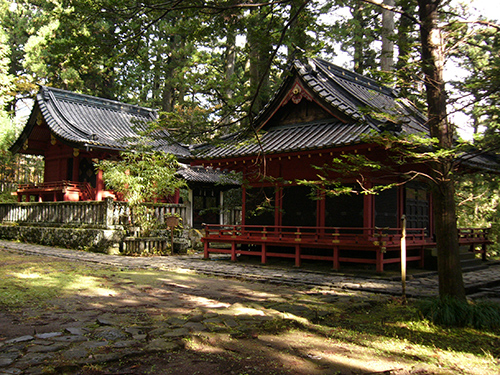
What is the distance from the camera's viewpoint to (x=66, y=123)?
21312mm

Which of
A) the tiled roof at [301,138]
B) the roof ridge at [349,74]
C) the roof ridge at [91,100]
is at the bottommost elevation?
the tiled roof at [301,138]

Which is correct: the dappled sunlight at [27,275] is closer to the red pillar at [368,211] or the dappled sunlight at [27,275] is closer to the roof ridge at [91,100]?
the red pillar at [368,211]

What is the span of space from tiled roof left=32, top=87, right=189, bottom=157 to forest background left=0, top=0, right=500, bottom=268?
1963 millimetres

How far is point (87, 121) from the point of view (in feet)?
76.9

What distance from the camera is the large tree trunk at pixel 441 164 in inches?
262

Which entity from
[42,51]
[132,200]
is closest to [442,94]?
[132,200]

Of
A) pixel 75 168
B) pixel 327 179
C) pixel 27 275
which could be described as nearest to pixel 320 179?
pixel 327 179

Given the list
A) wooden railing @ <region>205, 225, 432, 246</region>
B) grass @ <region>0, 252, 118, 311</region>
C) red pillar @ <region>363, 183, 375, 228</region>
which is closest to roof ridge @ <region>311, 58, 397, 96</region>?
red pillar @ <region>363, 183, 375, 228</region>

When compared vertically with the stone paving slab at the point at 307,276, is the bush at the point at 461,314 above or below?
above

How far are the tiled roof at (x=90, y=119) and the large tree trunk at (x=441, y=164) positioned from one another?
1391 cm

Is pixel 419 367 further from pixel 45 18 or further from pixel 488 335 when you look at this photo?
pixel 45 18

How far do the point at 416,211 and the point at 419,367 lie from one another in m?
10.2

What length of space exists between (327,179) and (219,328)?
777 cm

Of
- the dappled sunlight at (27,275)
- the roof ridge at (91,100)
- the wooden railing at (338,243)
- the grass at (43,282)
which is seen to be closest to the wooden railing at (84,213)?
the wooden railing at (338,243)
